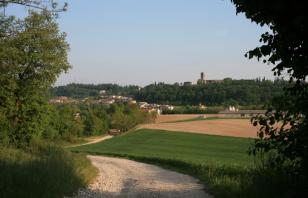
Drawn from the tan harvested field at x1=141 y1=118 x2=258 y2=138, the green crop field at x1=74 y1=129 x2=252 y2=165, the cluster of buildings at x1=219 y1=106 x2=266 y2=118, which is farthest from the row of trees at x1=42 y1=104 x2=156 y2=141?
the cluster of buildings at x1=219 y1=106 x2=266 y2=118

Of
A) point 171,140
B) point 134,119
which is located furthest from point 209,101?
point 171,140

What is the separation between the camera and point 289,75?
8633mm

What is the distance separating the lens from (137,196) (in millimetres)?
16594

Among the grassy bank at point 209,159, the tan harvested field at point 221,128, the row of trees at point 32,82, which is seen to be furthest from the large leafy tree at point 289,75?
the tan harvested field at point 221,128

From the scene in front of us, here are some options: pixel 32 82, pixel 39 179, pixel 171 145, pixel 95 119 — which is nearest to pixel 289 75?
pixel 39 179

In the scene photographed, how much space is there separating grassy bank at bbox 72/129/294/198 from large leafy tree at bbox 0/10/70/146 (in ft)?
33.3

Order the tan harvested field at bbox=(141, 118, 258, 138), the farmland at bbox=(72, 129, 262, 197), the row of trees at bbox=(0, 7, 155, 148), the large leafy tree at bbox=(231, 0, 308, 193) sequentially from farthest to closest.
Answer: the tan harvested field at bbox=(141, 118, 258, 138)
the row of trees at bbox=(0, 7, 155, 148)
the farmland at bbox=(72, 129, 262, 197)
the large leafy tree at bbox=(231, 0, 308, 193)

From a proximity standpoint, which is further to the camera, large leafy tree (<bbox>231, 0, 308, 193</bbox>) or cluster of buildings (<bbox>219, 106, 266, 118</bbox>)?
cluster of buildings (<bbox>219, 106, 266, 118</bbox>)

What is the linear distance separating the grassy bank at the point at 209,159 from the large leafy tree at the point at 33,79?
33.3 feet

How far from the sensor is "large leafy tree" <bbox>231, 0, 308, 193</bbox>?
7.53m

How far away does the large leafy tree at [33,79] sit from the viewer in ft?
107

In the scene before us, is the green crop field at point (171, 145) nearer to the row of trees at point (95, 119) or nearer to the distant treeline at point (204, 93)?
the row of trees at point (95, 119)

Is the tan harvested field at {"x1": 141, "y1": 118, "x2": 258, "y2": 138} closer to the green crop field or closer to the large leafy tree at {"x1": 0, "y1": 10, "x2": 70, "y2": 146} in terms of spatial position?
the green crop field

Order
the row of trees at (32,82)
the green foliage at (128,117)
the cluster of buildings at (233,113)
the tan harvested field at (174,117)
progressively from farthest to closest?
the tan harvested field at (174,117) < the cluster of buildings at (233,113) < the green foliage at (128,117) < the row of trees at (32,82)
